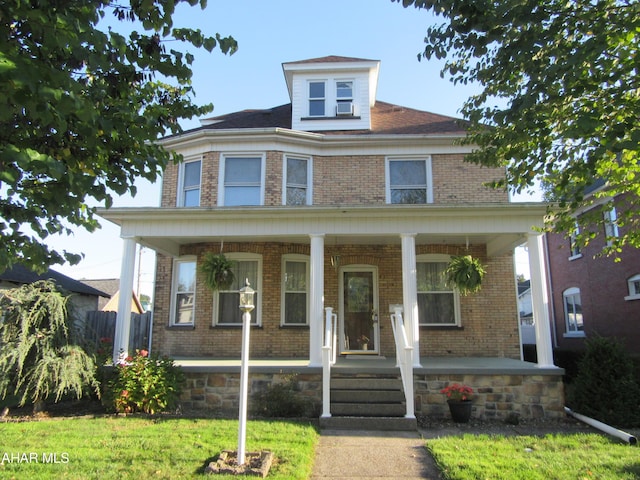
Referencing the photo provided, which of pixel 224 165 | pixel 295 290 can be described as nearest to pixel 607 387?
pixel 295 290

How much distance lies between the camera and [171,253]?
37.3ft

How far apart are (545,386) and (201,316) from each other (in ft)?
24.7

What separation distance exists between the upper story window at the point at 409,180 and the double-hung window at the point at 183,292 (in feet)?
17.5

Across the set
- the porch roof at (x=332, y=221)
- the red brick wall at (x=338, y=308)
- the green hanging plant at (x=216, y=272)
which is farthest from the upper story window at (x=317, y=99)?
the green hanging plant at (x=216, y=272)

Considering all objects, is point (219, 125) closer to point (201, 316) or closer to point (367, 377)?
point (201, 316)

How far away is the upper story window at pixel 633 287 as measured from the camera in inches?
573

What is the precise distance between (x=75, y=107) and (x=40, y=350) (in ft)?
21.1

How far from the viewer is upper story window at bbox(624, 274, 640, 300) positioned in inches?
573

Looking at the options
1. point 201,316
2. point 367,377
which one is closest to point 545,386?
point 367,377

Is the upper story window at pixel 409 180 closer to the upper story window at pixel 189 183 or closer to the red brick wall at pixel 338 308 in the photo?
the red brick wall at pixel 338 308

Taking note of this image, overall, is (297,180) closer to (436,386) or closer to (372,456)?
(436,386)

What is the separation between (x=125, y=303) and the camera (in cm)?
888

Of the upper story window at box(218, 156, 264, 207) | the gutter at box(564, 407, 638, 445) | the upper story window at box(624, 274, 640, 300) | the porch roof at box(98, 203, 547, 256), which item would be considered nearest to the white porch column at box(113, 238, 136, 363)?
the porch roof at box(98, 203, 547, 256)

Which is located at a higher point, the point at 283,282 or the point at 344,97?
the point at 344,97
